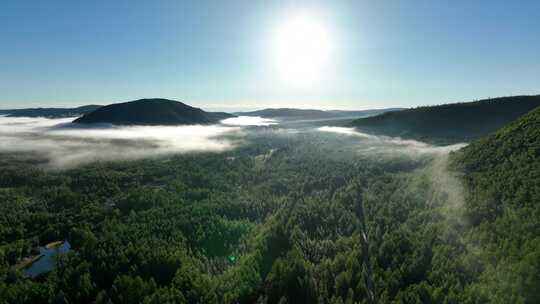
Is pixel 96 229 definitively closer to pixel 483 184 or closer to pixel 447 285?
pixel 447 285

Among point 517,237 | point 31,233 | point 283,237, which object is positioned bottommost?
point 31,233

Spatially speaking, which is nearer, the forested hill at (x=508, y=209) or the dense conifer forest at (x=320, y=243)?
the forested hill at (x=508, y=209)

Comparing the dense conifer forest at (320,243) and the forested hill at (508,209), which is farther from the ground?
the forested hill at (508,209)

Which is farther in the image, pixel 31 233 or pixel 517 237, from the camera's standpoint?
pixel 31 233

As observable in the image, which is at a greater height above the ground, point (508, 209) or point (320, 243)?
point (508, 209)

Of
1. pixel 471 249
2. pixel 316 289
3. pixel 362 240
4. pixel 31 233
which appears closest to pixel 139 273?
pixel 316 289

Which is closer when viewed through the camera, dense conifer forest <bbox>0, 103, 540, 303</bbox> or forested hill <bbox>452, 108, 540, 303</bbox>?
forested hill <bbox>452, 108, 540, 303</bbox>

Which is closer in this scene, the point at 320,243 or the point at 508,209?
the point at 508,209

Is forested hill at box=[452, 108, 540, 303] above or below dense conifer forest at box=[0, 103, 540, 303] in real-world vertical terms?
above
